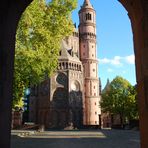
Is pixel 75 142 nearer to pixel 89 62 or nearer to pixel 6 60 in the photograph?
pixel 6 60

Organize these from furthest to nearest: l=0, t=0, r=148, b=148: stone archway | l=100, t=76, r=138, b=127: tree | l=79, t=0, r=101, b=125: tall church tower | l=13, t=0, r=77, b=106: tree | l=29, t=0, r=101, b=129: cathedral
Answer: l=79, t=0, r=101, b=125: tall church tower < l=29, t=0, r=101, b=129: cathedral < l=100, t=76, r=138, b=127: tree < l=13, t=0, r=77, b=106: tree < l=0, t=0, r=148, b=148: stone archway

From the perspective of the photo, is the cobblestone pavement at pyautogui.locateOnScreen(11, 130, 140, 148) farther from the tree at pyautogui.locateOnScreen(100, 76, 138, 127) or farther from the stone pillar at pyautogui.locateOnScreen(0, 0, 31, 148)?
the tree at pyautogui.locateOnScreen(100, 76, 138, 127)

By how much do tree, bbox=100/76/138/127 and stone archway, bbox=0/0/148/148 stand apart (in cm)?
5831

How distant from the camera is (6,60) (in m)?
4.55

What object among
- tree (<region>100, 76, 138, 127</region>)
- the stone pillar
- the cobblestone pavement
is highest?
tree (<region>100, 76, 138, 127</region>)

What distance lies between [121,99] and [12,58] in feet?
207

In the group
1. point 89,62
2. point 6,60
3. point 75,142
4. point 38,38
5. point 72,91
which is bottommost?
point 75,142

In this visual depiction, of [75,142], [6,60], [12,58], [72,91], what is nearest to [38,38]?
[75,142]

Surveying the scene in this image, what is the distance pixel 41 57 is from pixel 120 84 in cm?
5021

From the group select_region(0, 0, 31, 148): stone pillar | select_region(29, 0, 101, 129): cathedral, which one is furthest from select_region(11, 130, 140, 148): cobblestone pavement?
select_region(29, 0, 101, 129): cathedral

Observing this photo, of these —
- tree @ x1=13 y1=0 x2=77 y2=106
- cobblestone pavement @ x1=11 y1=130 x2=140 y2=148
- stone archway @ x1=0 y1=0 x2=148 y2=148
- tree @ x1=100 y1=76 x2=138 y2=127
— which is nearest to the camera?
stone archway @ x1=0 y1=0 x2=148 y2=148

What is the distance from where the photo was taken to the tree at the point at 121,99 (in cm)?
6328

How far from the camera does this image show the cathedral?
74.1m

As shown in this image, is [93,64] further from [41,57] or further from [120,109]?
[41,57]
